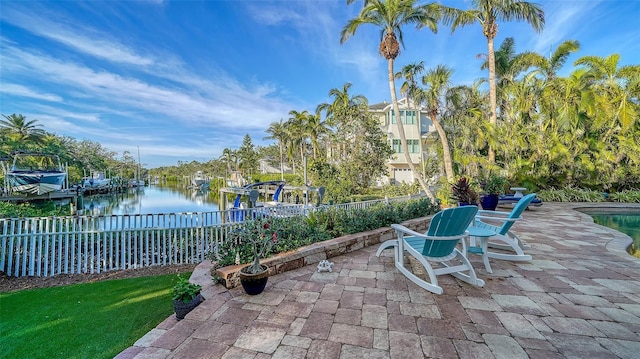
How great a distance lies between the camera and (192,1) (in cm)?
802

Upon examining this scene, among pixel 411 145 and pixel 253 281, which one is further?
pixel 411 145

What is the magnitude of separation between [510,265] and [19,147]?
34.7 metres

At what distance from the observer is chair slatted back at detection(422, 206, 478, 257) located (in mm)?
2980

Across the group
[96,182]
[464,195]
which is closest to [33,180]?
[96,182]

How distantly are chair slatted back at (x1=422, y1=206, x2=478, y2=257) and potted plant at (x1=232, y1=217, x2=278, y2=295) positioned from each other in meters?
1.98

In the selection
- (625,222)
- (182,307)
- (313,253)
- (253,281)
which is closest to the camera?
(182,307)

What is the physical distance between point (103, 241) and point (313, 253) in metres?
4.52

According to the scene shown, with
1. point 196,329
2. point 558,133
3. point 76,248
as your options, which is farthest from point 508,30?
point 76,248

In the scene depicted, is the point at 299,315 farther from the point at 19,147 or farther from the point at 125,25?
the point at 19,147

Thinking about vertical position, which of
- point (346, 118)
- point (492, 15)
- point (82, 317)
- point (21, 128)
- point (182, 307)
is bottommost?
point (82, 317)

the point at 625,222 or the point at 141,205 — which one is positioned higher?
the point at 625,222

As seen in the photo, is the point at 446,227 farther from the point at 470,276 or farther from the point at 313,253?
the point at 313,253

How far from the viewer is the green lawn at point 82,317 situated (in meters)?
2.61

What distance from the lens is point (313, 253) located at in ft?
13.4
